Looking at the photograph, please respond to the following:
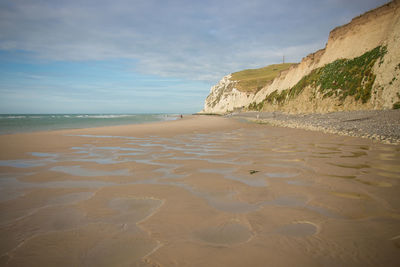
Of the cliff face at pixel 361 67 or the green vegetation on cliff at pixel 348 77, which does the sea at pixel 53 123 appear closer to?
the cliff face at pixel 361 67

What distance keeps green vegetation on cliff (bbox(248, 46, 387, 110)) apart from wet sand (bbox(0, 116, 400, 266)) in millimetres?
20013

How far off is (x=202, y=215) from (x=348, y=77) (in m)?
27.6

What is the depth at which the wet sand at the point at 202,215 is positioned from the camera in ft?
6.07

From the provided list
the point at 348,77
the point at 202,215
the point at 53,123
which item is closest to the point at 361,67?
the point at 348,77

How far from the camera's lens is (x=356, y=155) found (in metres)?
5.86

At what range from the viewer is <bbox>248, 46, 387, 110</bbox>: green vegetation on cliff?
20016mm

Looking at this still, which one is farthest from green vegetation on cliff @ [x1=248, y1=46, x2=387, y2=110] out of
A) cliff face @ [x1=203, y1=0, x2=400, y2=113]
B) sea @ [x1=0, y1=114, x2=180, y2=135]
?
sea @ [x1=0, y1=114, x2=180, y2=135]

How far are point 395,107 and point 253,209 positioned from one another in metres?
19.8

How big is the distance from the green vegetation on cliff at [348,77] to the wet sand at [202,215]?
20.0 m

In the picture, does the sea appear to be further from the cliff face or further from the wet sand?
the cliff face

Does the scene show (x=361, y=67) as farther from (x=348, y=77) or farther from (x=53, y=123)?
(x=53, y=123)

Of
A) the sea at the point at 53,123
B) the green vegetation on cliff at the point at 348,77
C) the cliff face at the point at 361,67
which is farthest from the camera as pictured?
the green vegetation on cliff at the point at 348,77

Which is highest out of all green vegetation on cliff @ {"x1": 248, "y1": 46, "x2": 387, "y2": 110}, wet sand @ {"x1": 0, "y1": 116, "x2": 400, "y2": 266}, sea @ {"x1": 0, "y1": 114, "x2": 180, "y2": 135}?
green vegetation on cliff @ {"x1": 248, "y1": 46, "x2": 387, "y2": 110}

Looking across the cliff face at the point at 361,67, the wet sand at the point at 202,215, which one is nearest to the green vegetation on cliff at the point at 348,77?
the cliff face at the point at 361,67
